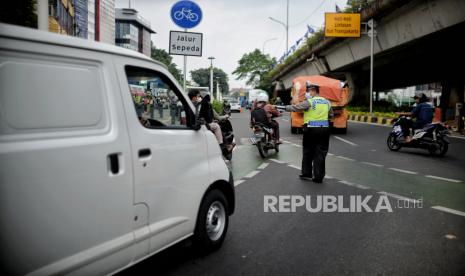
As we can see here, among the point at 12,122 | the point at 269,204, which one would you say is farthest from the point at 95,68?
the point at 269,204

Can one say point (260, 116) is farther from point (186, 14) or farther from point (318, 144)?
point (318, 144)

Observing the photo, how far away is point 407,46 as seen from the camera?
20891mm

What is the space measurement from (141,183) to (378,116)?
2457 centimetres

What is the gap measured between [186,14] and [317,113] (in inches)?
141

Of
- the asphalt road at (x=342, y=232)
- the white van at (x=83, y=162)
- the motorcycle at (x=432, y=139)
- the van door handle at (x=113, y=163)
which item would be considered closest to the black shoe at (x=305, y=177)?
the asphalt road at (x=342, y=232)

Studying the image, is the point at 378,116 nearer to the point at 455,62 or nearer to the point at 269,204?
the point at 455,62

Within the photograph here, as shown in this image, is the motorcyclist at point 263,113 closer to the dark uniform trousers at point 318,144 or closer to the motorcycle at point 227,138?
the motorcycle at point 227,138

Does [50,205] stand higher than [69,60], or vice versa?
[69,60]

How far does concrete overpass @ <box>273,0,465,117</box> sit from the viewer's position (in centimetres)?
1656

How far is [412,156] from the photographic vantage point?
11469 millimetres

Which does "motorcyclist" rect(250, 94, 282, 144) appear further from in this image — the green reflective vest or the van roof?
the van roof

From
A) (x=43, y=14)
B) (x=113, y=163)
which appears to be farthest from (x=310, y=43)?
(x=113, y=163)

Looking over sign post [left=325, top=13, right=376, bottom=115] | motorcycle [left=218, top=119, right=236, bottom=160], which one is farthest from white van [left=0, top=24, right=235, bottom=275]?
sign post [left=325, top=13, right=376, bottom=115]

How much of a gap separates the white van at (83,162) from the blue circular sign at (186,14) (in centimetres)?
572
